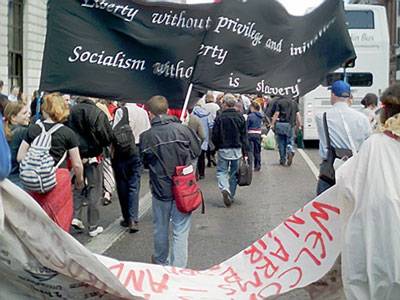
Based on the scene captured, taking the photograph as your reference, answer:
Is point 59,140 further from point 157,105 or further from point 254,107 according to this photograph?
point 254,107

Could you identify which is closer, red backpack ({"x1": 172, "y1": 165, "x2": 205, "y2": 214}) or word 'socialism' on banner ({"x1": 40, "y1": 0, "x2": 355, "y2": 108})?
word 'socialism' on banner ({"x1": 40, "y1": 0, "x2": 355, "y2": 108})

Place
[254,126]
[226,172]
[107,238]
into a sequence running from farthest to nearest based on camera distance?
[254,126], [226,172], [107,238]

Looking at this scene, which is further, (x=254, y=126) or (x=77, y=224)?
(x=254, y=126)

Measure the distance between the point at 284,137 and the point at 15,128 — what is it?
10.7m

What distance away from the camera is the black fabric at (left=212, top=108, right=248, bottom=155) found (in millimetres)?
12148

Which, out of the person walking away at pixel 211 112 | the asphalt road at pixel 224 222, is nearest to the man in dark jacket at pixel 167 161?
the asphalt road at pixel 224 222

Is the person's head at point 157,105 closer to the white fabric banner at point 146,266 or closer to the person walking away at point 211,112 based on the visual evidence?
the white fabric banner at point 146,266

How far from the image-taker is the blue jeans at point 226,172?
12281mm

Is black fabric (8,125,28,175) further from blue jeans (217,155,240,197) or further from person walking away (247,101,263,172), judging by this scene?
person walking away (247,101,263,172)

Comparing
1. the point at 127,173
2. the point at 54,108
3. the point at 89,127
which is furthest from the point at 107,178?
the point at 54,108

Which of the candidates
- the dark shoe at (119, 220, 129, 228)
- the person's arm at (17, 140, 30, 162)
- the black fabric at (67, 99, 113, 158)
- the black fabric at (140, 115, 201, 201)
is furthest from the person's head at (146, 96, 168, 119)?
the dark shoe at (119, 220, 129, 228)

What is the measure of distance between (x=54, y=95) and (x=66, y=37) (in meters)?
1.41

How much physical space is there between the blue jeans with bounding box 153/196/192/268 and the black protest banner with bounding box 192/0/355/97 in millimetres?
1263

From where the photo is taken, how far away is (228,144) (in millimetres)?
12219
